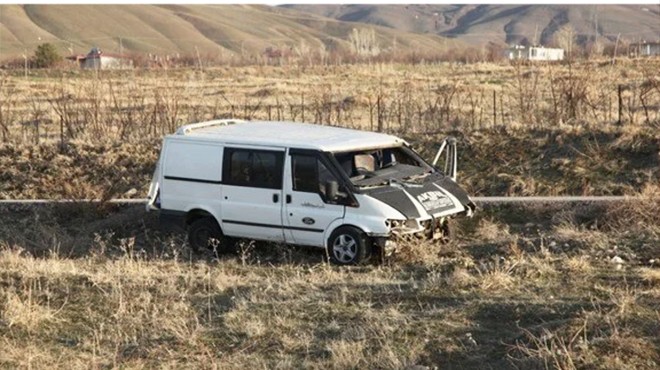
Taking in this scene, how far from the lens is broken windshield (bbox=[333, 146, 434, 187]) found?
38.1 feet

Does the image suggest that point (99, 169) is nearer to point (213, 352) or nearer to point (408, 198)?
point (408, 198)

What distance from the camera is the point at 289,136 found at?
12094mm

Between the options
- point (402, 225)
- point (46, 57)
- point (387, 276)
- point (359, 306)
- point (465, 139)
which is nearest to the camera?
point (359, 306)

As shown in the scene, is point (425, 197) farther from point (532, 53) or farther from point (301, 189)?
point (532, 53)

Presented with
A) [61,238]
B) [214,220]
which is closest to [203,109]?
[61,238]

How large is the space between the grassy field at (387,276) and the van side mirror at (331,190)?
0.90 metres

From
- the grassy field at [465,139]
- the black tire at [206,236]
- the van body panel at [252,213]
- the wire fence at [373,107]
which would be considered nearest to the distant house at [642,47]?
the wire fence at [373,107]

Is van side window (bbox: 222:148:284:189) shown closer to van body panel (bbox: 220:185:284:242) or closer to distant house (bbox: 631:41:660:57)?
van body panel (bbox: 220:185:284:242)

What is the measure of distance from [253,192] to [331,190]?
1.33 m

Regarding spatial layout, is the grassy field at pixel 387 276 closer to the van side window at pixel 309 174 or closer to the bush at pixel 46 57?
the van side window at pixel 309 174

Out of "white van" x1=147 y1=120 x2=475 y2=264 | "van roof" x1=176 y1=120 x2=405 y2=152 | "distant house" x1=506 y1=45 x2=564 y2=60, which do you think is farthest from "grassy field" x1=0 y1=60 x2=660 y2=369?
"distant house" x1=506 y1=45 x2=564 y2=60

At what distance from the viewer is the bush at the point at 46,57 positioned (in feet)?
200

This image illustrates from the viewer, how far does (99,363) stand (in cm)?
712

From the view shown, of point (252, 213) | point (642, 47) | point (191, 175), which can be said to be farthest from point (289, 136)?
point (642, 47)
